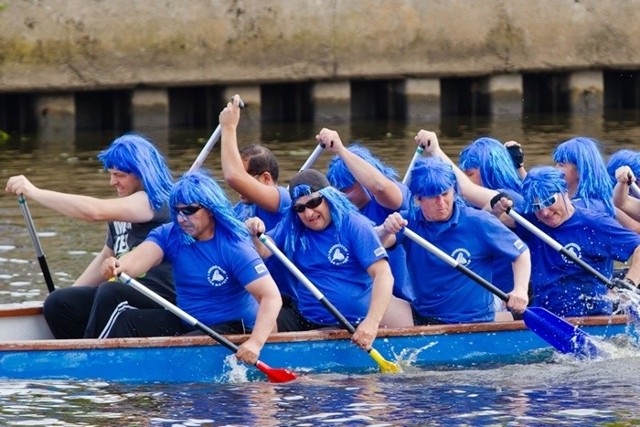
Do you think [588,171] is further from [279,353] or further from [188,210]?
[188,210]

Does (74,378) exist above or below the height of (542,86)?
below

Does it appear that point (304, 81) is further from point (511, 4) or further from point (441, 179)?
point (441, 179)

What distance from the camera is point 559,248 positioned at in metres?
10.8

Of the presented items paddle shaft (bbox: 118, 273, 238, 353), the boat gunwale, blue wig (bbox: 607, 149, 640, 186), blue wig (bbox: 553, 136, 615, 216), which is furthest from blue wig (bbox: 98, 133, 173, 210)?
blue wig (bbox: 607, 149, 640, 186)

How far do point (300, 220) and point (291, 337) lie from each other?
0.72m

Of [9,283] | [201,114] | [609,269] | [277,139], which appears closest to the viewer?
[609,269]

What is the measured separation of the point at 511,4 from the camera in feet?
79.7

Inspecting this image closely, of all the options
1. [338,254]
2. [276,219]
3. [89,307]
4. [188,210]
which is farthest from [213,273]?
[276,219]

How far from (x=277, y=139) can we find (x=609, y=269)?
1225 cm

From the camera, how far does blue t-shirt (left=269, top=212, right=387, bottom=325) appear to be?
33.1 feet

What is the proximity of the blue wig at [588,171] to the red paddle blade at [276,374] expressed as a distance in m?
2.51

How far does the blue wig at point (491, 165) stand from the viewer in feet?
37.7

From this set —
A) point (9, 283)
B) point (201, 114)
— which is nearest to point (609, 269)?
point (9, 283)

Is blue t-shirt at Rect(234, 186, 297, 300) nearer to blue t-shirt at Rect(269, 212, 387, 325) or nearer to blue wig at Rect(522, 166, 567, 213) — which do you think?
blue t-shirt at Rect(269, 212, 387, 325)
